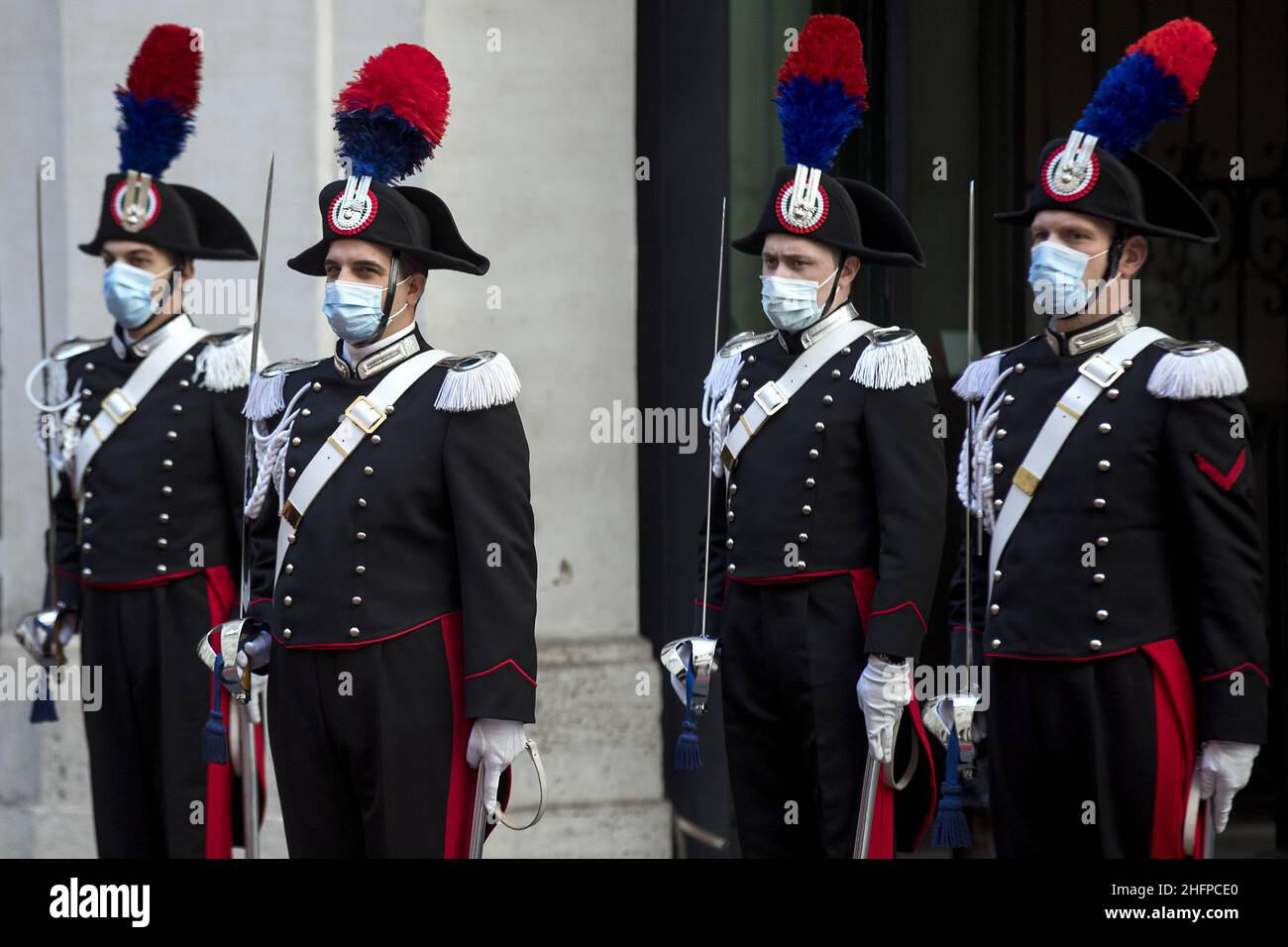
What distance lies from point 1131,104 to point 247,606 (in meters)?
2.66

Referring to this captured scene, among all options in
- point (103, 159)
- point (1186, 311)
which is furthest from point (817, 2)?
point (103, 159)

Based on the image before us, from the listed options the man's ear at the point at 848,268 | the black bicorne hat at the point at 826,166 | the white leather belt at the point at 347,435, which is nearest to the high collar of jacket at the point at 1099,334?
the black bicorne hat at the point at 826,166

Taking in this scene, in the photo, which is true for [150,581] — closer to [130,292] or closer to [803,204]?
[130,292]

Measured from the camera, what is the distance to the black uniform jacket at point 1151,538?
478 cm

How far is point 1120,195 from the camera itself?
502cm

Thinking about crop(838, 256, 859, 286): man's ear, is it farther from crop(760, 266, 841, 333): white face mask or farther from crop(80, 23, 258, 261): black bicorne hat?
crop(80, 23, 258, 261): black bicorne hat

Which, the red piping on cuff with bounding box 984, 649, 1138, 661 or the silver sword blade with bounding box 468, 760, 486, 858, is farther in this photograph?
the silver sword blade with bounding box 468, 760, 486, 858

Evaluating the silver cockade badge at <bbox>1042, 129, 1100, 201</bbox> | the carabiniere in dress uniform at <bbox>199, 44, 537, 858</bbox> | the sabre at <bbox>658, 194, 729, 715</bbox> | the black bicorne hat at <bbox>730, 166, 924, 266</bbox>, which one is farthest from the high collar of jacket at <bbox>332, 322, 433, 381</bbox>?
the silver cockade badge at <bbox>1042, 129, 1100, 201</bbox>

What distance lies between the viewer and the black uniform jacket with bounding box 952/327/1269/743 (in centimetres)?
478

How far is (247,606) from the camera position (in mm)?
5391

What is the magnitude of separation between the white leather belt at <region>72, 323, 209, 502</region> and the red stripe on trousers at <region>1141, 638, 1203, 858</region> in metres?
3.26

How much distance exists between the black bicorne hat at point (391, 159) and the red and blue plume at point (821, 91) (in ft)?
3.26

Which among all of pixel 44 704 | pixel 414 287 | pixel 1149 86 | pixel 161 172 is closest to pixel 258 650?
pixel 414 287

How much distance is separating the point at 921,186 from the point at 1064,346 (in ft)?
9.28
